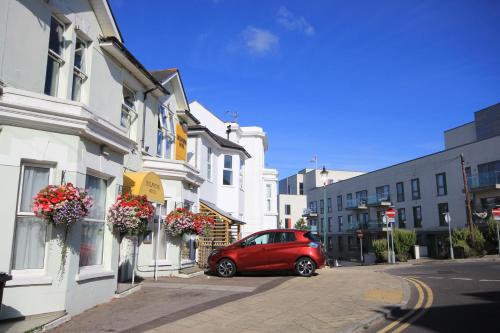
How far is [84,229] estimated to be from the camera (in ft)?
30.0

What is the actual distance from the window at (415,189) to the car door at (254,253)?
3924 cm

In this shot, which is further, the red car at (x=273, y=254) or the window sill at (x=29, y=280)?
the red car at (x=273, y=254)

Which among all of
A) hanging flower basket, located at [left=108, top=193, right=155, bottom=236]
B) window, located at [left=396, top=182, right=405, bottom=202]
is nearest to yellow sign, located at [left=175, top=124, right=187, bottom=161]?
hanging flower basket, located at [left=108, top=193, right=155, bottom=236]

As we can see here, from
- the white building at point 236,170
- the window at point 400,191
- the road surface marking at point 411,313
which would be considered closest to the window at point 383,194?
the window at point 400,191

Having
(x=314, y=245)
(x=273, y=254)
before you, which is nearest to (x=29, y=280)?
(x=273, y=254)

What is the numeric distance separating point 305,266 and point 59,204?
9126mm

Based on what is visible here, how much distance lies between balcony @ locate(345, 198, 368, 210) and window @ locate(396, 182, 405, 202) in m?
6.61

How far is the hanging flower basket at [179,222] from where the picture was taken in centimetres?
1435

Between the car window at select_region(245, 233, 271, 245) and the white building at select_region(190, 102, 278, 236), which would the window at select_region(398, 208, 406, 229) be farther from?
the car window at select_region(245, 233, 271, 245)

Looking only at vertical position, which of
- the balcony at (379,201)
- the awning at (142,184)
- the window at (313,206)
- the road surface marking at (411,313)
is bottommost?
the road surface marking at (411,313)

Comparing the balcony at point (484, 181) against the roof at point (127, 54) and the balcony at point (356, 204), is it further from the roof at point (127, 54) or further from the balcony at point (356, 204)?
the roof at point (127, 54)

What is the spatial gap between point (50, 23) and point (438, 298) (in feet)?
37.4

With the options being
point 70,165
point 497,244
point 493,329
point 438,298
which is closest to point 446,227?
point 497,244

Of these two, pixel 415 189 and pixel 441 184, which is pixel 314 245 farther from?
pixel 415 189
